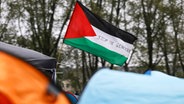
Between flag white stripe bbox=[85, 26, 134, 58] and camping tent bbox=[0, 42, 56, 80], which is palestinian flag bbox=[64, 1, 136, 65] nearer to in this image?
flag white stripe bbox=[85, 26, 134, 58]

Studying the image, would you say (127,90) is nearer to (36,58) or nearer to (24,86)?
(24,86)

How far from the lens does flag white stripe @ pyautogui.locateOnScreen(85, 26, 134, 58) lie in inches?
340

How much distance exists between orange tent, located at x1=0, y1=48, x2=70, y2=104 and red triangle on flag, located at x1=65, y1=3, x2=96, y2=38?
655 centimetres

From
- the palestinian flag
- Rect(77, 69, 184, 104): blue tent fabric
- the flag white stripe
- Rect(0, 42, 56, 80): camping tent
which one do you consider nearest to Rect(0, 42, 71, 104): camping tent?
Rect(77, 69, 184, 104): blue tent fabric

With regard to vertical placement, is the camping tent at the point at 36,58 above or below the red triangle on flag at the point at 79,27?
below

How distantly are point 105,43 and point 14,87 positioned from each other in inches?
267

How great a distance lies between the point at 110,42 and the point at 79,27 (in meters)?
0.76

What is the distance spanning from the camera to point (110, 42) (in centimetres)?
870

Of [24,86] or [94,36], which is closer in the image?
[24,86]

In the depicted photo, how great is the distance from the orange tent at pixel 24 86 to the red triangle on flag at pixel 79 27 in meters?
6.55

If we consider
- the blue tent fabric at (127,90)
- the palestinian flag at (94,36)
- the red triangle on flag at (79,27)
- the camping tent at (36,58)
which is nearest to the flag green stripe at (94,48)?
the palestinian flag at (94,36)

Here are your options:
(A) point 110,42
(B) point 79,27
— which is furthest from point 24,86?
(A) point 110,42

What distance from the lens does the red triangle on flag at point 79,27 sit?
8539 millimetres

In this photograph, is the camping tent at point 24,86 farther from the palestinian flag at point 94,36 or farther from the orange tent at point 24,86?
the palestinian flag at point 94,36
